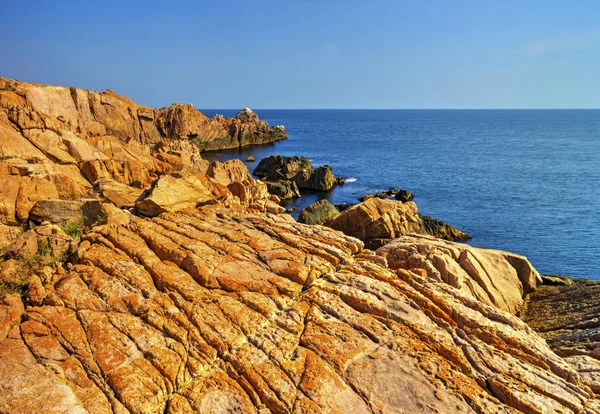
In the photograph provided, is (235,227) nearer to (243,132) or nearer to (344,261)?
(344,261)

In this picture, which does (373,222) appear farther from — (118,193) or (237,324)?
(237,324)

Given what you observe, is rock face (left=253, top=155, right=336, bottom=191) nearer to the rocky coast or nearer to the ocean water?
the ocean water

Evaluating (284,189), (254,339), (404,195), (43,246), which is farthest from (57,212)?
(404,195)

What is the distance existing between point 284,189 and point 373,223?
3913 centimetres

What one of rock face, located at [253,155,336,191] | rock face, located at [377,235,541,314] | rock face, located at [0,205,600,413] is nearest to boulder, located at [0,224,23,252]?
rock face, located at [0,205,600,413]

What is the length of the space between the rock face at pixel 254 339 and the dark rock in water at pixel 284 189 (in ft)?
182

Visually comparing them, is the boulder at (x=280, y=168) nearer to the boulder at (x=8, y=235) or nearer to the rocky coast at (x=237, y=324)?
the rocky coast at (x=237, y=324)

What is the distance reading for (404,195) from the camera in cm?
7331

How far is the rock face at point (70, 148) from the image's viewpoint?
24.6 metres

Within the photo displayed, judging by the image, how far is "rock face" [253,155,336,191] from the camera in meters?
81.8

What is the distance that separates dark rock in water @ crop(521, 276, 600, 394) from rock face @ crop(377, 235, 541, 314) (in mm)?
1126

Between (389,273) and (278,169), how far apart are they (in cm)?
7365

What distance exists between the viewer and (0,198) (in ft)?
75.6

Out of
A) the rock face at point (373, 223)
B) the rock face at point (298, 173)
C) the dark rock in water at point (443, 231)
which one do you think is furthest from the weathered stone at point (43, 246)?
the rock face at point (298, 173)
